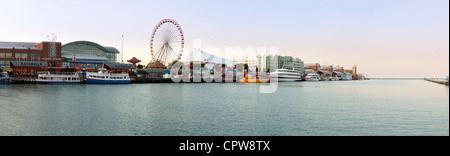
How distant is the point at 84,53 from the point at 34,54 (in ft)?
133

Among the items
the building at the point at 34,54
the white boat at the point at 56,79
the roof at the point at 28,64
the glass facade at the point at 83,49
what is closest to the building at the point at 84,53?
the glass facade at the point at 83,49

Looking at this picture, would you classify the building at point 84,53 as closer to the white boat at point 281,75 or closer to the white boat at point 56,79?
the white boat at point 56,79

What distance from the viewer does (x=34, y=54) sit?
437 ft

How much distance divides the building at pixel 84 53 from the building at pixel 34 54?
9.64 m

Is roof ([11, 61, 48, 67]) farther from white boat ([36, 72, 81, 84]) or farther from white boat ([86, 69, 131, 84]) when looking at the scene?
white boat ([86, 69, 131, 84])

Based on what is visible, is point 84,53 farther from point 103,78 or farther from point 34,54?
point 103,78

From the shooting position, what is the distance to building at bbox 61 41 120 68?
151375mm

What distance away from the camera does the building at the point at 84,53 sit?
151m

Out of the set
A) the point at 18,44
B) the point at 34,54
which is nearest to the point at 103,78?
the point at 34,54

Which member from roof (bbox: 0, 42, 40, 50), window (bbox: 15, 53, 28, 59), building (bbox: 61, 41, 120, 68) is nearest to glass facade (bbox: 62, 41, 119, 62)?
building (bbox: 61, 41, 120, 68)

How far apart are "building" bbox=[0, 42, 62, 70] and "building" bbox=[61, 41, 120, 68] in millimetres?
9637
